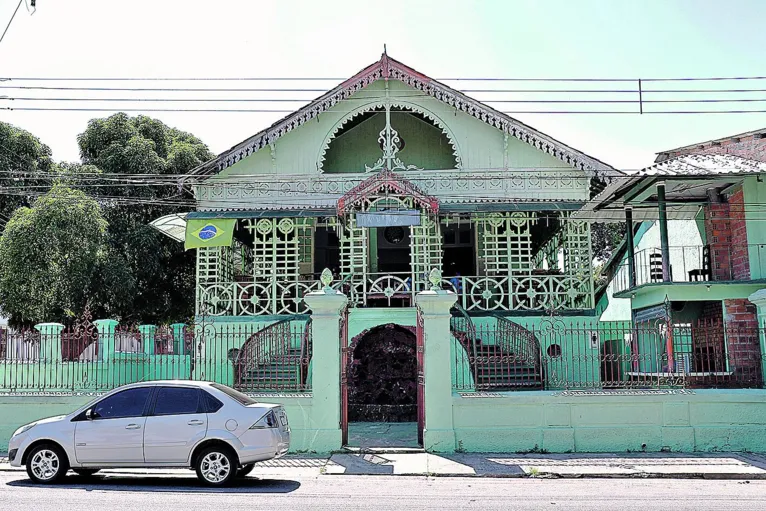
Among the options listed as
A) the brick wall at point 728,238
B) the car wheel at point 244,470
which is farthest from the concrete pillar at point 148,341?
the brick wall at point 728,238

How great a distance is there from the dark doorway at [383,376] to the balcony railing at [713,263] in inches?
215

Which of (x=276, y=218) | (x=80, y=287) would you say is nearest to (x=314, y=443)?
(x=276, y=218)

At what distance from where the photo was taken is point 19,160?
28.2 m

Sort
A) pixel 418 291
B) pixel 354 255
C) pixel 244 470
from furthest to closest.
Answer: pixel 354 255
pixel 418 291
pixel 244 470

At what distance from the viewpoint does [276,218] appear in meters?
19.9

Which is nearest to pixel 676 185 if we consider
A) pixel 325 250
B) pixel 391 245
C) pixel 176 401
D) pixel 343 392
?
pixel 391 245

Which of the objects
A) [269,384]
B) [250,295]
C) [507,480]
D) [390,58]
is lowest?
[507,480]

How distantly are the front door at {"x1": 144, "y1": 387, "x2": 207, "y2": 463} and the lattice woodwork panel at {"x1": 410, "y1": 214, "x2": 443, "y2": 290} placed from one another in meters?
8.99

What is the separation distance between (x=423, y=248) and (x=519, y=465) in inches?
320

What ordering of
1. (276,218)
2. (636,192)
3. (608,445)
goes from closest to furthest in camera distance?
(608,445), (636,192), (276,218)

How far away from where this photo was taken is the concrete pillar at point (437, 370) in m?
12.9

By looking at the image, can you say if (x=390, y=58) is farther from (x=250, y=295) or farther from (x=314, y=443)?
(x=314, y=443)

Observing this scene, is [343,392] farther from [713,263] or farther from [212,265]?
[713,263]

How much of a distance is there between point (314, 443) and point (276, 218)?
8069 millimetres
